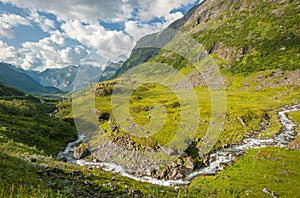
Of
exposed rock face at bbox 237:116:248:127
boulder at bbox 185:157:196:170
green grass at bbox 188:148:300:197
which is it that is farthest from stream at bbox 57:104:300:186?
exposed rock face at bbox 237:116:248:127

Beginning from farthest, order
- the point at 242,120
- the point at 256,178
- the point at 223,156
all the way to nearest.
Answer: the point at 242,120 → the point at 223,156 → the point at 256,178

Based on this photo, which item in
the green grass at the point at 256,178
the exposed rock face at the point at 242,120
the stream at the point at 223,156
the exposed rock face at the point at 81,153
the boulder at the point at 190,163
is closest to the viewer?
the green grass at the point at 256,178

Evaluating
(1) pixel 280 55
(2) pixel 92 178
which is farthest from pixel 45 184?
(1) pixel 280 55

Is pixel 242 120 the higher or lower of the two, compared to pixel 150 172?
higher

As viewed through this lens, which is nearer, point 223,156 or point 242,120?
point 223,156

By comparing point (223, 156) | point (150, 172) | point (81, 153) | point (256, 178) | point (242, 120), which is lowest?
point (81, 153)

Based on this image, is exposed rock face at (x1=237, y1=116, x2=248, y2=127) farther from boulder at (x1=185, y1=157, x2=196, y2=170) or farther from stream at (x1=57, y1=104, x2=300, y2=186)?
boulder at (x1=185, y1=157, x2=196, y2=170)

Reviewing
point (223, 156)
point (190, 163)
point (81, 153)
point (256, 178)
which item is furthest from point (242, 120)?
point (81, 153)

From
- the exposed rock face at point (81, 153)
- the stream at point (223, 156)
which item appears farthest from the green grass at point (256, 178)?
the exposed rock face at point (81, 153)

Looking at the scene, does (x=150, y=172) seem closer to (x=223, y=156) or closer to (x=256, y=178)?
(x=223, y=156)

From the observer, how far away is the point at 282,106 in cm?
8925

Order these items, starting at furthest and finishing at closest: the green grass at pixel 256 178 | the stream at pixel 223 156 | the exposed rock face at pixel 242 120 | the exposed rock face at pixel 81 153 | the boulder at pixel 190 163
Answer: the exposed rock face at pixel 242 120 → the exposed rock face at pixel 81 153 → the boulder at pixel 190 163 → the stream at pixel 223 156 → the green grass at pixel 256 178

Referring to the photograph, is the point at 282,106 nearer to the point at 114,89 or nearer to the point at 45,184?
the point at 45,184

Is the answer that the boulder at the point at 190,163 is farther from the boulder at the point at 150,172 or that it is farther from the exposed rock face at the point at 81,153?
the exposed rock face at the point at 81,153
